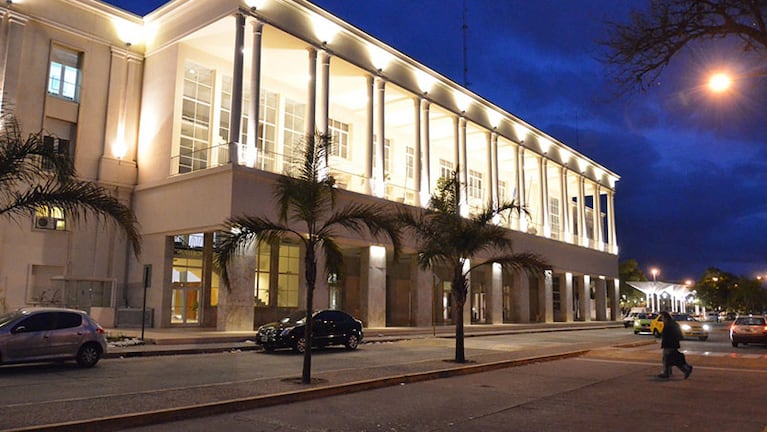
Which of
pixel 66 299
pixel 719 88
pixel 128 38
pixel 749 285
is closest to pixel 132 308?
pixel 66 299

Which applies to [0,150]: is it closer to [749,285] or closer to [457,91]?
[457,91]

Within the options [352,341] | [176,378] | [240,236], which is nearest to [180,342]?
[352,341]

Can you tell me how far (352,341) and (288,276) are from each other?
1215cm

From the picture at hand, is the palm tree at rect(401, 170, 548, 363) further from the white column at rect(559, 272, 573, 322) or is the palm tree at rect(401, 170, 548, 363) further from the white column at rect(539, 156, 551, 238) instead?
the white column at rect(559, 272, 573, 322)

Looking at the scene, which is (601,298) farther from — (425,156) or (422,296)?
(422,296)

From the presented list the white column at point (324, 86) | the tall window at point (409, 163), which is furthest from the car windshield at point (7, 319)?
the tall window at point (409, 163)

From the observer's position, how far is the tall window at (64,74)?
29.5 m

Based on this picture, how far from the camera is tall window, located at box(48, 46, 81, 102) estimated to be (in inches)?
1161

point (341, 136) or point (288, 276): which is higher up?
point (341, 136)

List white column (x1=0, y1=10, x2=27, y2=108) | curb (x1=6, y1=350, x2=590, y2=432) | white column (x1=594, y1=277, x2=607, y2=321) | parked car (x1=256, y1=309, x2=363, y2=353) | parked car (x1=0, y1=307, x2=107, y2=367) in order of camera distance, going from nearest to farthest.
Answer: curb (x1=6, y1=350, x2=590, y2=432)
parked car (x1=0, y1=307, x2=107, y2=367)
parked car (x1=256, y1=309, x2=363, y2=353)
white column (x1=0, y1=10, x2=27, y2=108)
white column (x1=594, y1=277, x2=607, y2=321)

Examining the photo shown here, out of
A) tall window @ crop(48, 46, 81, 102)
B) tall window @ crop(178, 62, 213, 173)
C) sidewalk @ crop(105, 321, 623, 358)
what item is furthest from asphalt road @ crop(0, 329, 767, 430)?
tall window @ crop(48, 46, 81, 102)

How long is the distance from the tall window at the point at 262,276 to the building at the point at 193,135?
8 centimetres

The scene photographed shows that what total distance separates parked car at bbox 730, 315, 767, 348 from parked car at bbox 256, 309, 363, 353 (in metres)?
18.6

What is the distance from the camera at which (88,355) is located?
15.5m
